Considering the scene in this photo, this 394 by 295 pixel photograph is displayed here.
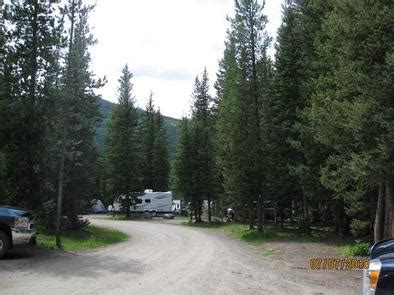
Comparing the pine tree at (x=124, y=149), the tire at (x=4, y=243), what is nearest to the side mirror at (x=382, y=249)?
the tire at (x=4, y=243)

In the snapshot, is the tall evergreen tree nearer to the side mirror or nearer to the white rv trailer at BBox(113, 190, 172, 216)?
the white rv trailer at BBox(113, 190, 172, 216)

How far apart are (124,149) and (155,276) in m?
45.5

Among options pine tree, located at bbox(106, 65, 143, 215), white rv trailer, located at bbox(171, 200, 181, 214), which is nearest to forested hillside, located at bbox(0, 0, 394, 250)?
pine tree, located at bbox(106, 65, 143, 215)

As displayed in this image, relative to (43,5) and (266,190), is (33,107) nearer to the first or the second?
(43,5)

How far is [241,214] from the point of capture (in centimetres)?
4784

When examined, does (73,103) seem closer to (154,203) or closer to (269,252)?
(269,252)

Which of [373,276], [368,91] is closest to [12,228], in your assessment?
[368,91]

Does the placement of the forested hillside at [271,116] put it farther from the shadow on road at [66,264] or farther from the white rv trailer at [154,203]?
the white rv trailer at [154,203]

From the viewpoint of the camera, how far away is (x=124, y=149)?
56.9m

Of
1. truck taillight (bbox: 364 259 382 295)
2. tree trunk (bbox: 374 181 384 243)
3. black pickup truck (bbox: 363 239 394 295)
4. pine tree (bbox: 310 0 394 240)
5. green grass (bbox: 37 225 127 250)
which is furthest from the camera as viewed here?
green grass (bbox: 37 225 127 250)

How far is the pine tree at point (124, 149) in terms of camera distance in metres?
56.8

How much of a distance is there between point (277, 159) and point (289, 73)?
5378 millimetres
